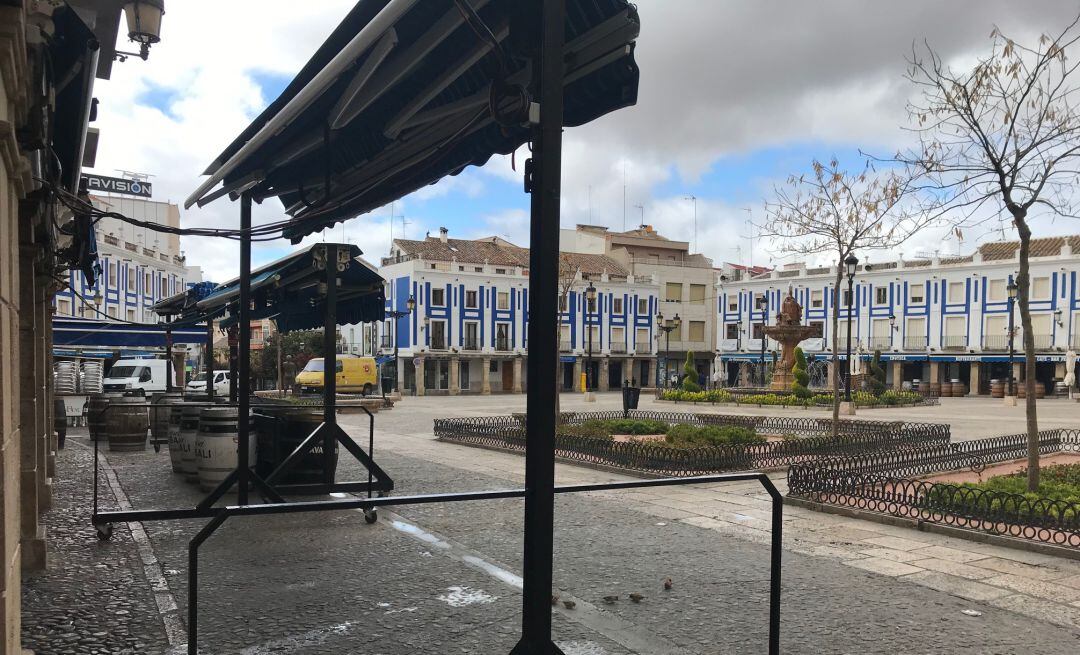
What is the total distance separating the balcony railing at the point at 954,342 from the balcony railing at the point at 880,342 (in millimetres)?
3297

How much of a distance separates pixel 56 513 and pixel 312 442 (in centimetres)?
265

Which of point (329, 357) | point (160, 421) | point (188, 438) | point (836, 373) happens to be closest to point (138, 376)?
point (160, 421)

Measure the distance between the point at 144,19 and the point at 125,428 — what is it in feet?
33.1

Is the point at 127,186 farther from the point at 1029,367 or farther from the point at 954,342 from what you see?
the point at 954,342

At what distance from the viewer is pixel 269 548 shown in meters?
6.40

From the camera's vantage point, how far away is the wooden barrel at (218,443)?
8398 millimetres

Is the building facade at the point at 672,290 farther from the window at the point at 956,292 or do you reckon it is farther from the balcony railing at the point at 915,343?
the window at the point at 956,292

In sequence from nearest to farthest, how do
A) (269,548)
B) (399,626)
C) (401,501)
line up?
(401,501)
(399,626)
(269,548)

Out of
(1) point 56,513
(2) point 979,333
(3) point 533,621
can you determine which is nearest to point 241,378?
(1) point 56,513

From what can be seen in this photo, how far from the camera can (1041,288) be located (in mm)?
45031

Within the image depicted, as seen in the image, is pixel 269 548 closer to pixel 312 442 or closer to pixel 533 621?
pixel 312 442

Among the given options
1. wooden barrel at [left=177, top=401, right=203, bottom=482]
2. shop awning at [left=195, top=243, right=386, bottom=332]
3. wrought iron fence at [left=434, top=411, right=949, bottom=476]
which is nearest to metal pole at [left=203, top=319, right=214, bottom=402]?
shop awning at [left=195, top=243, right=386, bottom=332]

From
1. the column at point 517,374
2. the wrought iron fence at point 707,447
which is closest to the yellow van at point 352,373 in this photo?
the column at point 517,374

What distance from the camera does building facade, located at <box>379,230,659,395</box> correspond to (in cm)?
4962
